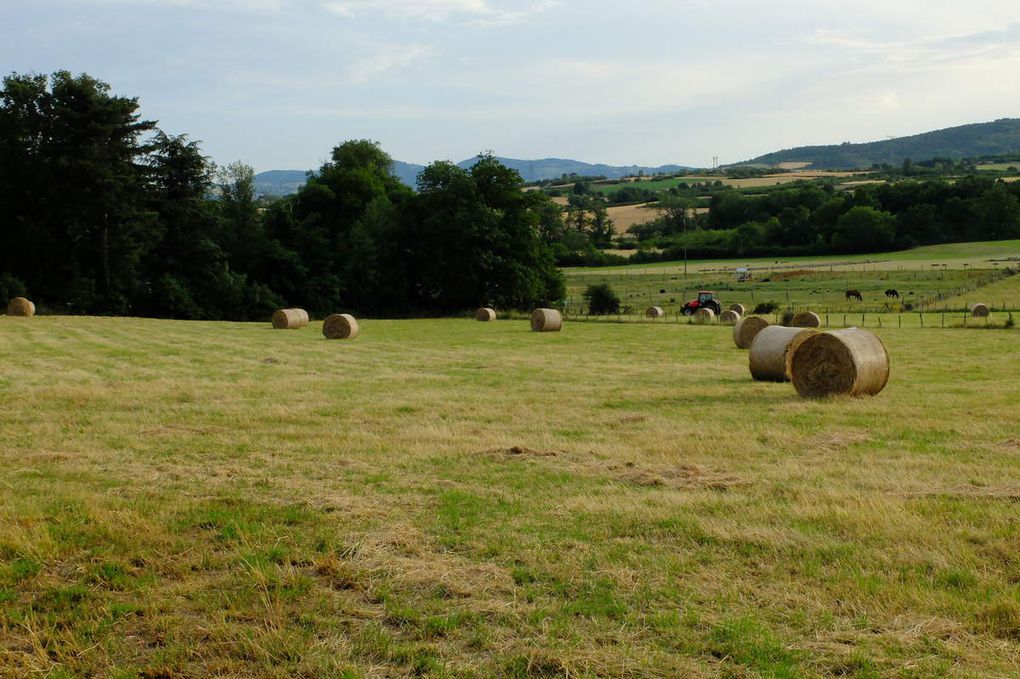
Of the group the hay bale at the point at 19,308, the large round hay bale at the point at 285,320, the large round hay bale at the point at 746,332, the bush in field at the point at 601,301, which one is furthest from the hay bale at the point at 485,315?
the large round hay bale at the point at 746,332

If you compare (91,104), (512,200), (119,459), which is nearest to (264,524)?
(119,459)

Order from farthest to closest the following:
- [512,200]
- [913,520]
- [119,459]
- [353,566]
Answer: [512,200] < [119,459] < [913,520] < [353,566]

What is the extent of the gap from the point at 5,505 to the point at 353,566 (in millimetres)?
3894

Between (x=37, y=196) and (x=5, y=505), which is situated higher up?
(x=37, y=196)

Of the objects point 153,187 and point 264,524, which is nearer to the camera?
point 264,524

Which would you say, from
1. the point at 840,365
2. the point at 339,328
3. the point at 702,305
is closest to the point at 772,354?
the point at 840,365

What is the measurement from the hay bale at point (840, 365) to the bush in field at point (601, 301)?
127ft

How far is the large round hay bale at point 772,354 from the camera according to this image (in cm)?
1850

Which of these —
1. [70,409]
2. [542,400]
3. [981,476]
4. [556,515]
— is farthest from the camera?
→ [542,400]

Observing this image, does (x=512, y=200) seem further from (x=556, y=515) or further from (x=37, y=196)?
(x=556, y=515)

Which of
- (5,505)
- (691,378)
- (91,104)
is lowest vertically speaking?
(691,378)

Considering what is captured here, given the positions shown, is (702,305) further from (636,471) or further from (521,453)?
(636,471)

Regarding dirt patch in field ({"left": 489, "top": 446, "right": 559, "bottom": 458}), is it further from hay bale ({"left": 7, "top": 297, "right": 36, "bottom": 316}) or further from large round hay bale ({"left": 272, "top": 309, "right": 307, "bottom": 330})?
hay bale ({"left": 7, "top": 297, "right": 36, "bottom": 316})

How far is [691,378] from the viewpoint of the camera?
2016 centimetres
